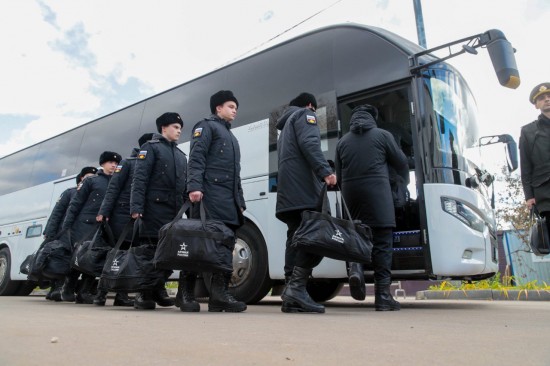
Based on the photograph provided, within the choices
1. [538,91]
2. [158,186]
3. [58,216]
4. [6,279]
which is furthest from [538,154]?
[6,279]

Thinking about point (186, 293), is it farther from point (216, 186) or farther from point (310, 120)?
point (310, 120)

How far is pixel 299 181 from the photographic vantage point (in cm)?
420

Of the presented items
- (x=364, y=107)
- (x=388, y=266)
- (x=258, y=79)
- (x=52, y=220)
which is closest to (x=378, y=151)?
(x=364, y=107)

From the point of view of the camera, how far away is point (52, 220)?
7.13m

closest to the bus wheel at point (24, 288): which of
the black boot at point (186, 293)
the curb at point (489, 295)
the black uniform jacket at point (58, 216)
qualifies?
the black uniform jacket at point (58, 216)

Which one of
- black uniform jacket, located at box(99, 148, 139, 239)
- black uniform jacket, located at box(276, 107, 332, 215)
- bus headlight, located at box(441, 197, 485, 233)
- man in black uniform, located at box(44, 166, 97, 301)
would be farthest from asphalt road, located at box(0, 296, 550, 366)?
man in black uniform, located at box(44, 166, 97, 301)

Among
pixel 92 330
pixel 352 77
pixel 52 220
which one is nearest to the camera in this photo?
pixel 92 330

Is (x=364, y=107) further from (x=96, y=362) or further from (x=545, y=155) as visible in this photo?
(x=96, y=362)

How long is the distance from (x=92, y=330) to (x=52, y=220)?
5.07 metres

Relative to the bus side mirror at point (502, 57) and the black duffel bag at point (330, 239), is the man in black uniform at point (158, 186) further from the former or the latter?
the bus side mirror at point (502, 57)

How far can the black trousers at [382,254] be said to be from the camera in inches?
168

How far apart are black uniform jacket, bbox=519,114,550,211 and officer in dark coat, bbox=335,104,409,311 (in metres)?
1.01

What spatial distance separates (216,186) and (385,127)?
7.62ft

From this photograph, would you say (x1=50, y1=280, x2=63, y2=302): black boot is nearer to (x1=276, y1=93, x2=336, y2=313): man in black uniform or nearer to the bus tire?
the bus tire
